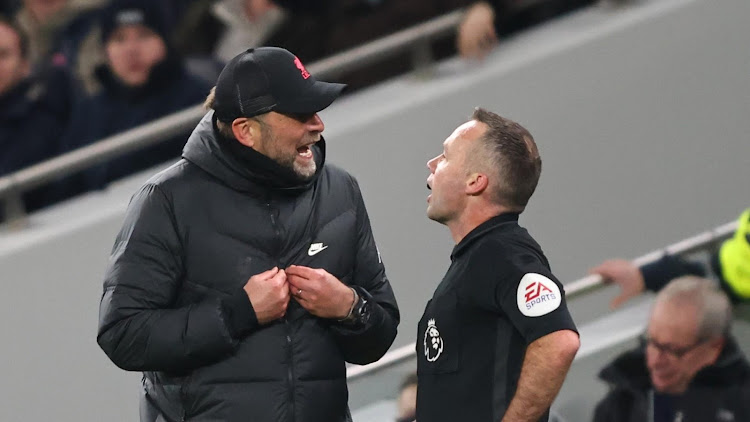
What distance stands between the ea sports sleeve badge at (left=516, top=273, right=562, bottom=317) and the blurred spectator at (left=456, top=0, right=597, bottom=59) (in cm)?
267

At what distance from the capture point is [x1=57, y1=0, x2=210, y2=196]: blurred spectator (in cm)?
494

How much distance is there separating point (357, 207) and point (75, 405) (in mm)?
2113

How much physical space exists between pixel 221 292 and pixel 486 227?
57cm

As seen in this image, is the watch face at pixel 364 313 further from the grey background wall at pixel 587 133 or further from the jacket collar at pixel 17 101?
the jacket collar at pixel 17 101

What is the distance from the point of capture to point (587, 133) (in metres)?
5.63

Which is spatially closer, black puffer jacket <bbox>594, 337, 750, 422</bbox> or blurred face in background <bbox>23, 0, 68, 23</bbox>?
black puffer jacket <bbox>594, 337, 750, 422</bbox>

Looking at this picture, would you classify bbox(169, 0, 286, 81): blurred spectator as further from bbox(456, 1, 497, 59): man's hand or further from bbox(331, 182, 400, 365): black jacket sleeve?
bbox(331, 182, 400, 365): black jacket sleeve

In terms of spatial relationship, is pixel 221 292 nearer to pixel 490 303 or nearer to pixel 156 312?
pixel 156 312

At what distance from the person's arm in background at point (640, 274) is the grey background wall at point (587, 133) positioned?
1031 mm

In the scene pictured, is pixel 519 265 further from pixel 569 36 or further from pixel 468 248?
pixel 569 36

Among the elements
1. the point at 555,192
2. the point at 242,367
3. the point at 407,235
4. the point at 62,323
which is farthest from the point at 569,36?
the point at 242,367

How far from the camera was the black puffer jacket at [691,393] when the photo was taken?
13.9ft

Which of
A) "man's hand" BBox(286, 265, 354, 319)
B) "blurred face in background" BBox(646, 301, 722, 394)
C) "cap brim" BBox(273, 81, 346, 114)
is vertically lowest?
"blurred face in background" BBox(646, 301, 722, 394)

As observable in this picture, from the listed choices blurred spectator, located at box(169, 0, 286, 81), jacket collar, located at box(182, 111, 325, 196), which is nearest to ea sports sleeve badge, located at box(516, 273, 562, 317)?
jacket collar, located at box(182, 111, 325, 196)
